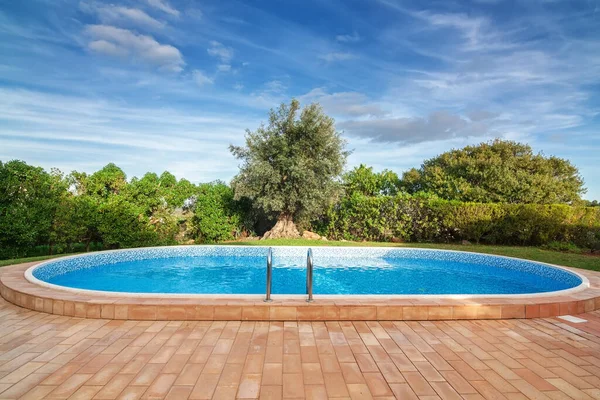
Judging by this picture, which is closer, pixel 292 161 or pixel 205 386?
pixel 205 386

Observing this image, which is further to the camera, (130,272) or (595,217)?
(595,217)

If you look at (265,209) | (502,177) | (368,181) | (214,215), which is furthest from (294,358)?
(502,177)

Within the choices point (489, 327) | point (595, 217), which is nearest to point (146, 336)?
point (489, 327)

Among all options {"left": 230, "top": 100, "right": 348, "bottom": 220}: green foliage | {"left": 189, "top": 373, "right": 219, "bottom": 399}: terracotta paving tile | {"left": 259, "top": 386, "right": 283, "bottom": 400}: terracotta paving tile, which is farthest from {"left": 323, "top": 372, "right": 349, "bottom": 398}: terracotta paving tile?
{"left": 230, "top": 100, "right": 348, "bottom": 220}: green foliage

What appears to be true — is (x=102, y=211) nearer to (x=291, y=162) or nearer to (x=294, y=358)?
(x=291, y=162)

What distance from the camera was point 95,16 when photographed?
963 cm

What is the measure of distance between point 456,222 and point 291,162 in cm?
763

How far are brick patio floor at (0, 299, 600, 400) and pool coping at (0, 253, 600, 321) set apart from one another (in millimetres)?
108

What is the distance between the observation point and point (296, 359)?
2998 millimetres

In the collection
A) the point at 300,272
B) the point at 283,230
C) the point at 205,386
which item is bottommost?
the point at 300,272

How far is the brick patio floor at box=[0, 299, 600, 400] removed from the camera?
2.49m

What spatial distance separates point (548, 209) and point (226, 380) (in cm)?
1507

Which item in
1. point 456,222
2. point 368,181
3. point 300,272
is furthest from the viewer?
point 368,181

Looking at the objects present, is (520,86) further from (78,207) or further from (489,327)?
(78,207)
